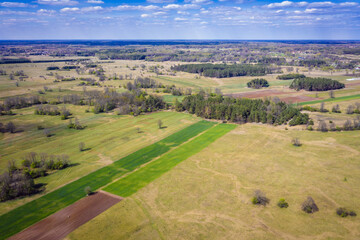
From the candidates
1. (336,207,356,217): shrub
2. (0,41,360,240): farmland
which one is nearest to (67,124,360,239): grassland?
(0,41,360,240): farmland

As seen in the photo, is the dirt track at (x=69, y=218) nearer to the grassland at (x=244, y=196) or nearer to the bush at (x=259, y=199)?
the grassland at (x=244, y=196)

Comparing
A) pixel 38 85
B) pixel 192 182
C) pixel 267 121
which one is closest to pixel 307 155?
pixel 267 121

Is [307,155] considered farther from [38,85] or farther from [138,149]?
[38,85]

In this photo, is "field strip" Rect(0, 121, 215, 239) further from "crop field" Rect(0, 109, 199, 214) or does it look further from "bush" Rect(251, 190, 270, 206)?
"bush" Rect(251, 190, 270, 206)

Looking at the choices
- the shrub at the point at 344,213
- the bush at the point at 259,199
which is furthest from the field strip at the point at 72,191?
the shrub at the point at 344,213

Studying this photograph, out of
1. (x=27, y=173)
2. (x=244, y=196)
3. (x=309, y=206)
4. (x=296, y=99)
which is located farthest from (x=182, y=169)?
(x=296, y=99)
